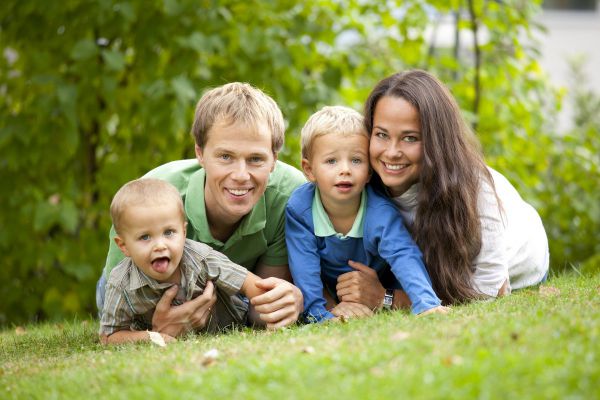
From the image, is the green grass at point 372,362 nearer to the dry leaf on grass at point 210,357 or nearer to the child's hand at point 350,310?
the dry leaf on grass at point 210,357

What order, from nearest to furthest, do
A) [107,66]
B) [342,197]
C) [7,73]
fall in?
[342,197], [107,66], [7,73]

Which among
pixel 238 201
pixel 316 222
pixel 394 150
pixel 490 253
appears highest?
pixel 394 150

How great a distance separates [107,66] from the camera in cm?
638

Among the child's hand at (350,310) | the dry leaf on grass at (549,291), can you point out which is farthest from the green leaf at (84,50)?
the dry leaf on grass at (549,291)

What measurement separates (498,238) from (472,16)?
3.45m

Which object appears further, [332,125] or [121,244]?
[332,125]

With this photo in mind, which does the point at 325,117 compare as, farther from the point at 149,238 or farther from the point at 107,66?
the point at 107,66

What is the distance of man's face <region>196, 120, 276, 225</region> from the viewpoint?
431cm

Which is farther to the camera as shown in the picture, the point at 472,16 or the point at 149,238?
the point at 472,16

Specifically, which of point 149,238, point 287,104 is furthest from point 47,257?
point 149,238

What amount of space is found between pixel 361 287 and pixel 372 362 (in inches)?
64.5

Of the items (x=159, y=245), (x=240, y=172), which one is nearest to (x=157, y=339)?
(x=159, y=245)

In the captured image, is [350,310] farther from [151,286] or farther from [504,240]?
[151,286]

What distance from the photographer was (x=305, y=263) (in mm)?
4547
